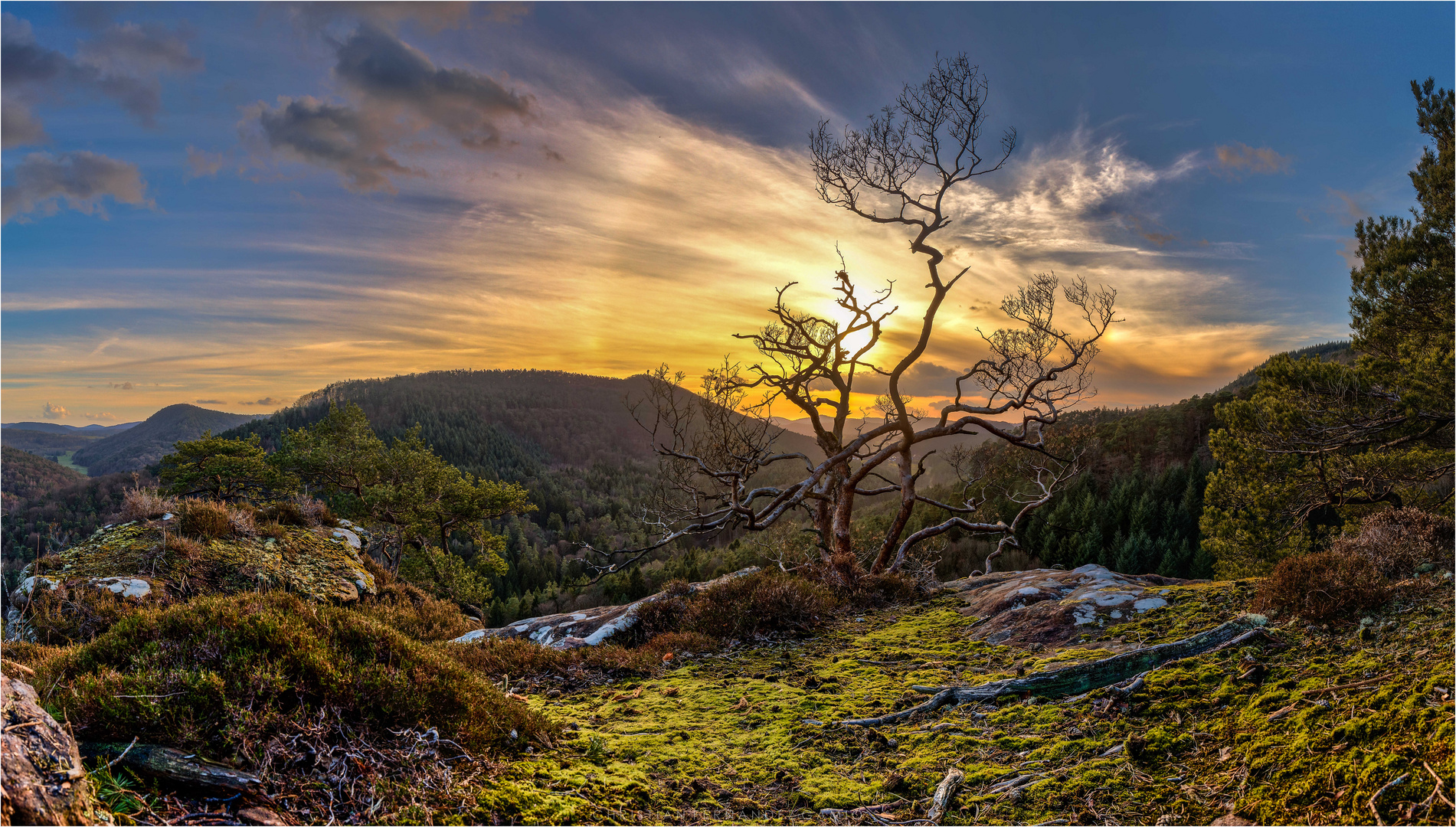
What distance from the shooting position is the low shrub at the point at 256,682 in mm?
2922

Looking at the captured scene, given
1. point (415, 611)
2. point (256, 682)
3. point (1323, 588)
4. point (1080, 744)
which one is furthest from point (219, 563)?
point (1323, 588)

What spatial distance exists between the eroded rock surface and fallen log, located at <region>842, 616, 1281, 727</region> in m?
1.48

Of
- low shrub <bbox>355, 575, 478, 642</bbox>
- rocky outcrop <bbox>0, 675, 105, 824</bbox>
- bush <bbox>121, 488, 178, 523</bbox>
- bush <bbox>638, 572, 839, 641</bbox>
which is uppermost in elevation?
rocky outcrop <bbox>0, 675, 105, 824</bbox>

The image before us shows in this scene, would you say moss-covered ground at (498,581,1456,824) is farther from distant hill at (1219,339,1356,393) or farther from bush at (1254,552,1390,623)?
distant hill at (1219,339,1356,393)

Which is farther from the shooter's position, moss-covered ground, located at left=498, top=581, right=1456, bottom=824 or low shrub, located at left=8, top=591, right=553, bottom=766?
moss-covered ground, located at left=498, top=581, right=1456, bottom=824

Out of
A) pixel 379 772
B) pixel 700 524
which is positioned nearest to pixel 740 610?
pixel 700 524

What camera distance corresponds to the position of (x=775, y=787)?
4.11 metres

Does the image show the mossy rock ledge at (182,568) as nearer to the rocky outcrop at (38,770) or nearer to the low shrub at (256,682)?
the low shrub at (256,682)

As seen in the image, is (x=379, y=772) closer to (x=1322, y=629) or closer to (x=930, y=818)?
(x=930, y=818)

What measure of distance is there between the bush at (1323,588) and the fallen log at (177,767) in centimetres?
710

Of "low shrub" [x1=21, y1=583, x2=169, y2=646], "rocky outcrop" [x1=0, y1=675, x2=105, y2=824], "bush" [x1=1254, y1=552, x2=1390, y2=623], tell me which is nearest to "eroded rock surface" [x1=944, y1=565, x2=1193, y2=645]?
"bush" [x1=1254, y1=552, x2=1390, y2=623]

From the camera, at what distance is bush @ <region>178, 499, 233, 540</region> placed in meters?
11.7

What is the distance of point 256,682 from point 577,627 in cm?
A: 618

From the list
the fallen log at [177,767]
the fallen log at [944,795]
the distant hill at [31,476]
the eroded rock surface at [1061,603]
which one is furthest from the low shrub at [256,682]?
the distant hill at [31,476]
